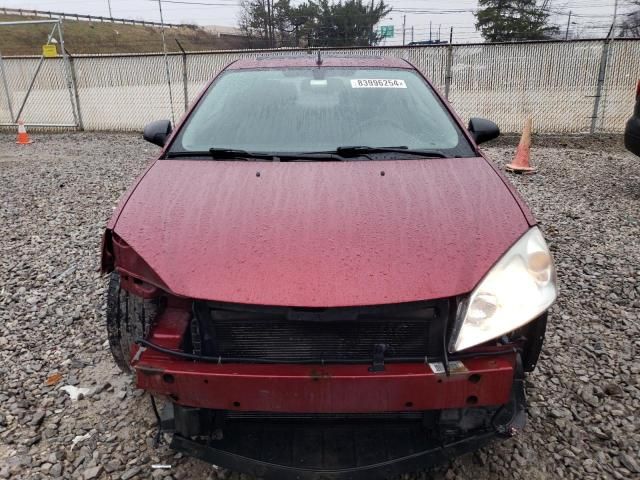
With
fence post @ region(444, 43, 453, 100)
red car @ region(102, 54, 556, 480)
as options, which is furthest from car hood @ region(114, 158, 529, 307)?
fence post @ region(444, 43, 453, 100)

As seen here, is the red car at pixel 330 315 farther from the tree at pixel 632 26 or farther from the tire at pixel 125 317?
the tree at pixel 632 26

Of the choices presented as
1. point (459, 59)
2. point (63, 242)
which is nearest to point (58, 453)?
point (63, 242)

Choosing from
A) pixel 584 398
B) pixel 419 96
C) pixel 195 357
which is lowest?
pixel 584 398

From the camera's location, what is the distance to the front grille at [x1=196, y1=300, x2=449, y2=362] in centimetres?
169

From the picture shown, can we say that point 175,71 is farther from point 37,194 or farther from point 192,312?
point 192,312

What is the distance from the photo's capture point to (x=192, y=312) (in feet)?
5.73

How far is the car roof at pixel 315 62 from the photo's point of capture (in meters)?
3.24

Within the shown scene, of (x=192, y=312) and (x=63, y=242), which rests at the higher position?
(x=192, y=312)

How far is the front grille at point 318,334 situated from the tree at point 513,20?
3403 cm

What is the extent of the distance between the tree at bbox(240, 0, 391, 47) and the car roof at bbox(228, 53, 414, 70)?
2492cm

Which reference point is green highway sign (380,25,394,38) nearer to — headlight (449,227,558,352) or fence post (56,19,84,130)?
fence post (56,19,84,130)

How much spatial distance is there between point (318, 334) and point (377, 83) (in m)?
1.88

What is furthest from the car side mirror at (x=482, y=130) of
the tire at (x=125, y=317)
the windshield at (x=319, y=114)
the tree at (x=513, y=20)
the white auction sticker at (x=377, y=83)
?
the tree at (x=513, y=20)

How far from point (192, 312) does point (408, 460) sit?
899 millimetres
